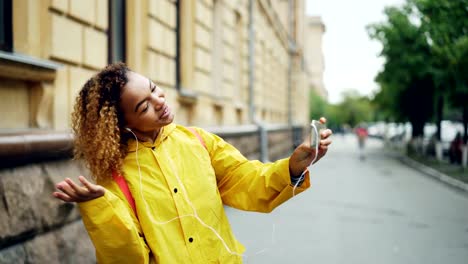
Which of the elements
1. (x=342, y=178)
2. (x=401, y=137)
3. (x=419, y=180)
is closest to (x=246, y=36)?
(x=342, y=178)

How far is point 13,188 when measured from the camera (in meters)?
3.87

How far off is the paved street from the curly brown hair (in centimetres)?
161

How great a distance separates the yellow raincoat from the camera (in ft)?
5.87

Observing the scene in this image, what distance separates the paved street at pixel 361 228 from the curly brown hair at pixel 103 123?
1605mm

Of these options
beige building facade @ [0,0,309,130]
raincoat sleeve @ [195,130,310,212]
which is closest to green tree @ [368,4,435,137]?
beige building facade @ [0,0,309,130]

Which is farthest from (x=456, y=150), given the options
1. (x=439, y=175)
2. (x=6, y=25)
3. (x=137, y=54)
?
(x=6, y=25)

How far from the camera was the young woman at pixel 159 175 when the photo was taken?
1.90 meters

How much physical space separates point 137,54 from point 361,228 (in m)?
3.92

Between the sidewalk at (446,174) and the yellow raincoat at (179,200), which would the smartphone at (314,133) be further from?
the sidewalk at (446,174)

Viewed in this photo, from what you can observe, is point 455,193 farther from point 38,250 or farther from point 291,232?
point 38,250

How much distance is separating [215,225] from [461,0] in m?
10.7

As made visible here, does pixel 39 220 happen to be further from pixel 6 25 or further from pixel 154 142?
pixel 154 142

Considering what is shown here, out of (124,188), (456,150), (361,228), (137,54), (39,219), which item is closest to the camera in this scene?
(124,188)

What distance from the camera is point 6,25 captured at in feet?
15.0
